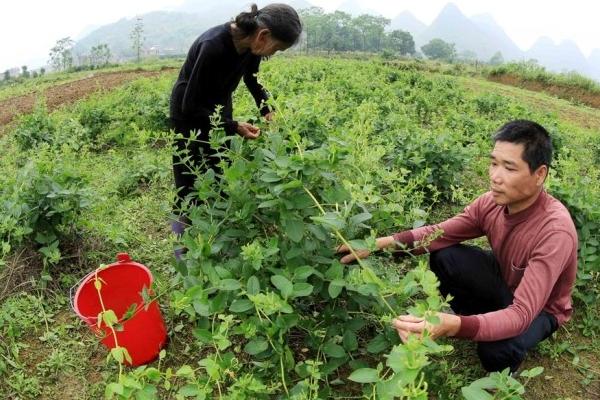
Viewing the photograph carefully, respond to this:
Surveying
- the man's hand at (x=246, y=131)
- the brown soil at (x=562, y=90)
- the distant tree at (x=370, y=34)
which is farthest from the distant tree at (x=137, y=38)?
the man's hand at (x=246, y=131)

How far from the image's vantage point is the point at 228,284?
1.76 meters

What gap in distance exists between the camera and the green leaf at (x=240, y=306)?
5.63ft

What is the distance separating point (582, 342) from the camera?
2908 millimetres

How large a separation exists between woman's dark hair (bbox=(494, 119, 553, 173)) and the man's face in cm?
2

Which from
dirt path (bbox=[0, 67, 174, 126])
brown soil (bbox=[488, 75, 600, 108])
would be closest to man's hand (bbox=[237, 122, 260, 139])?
dirt path (bbox=[0, 67, 174, 126])

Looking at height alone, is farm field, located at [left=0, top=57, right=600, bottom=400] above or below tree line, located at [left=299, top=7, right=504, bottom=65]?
above

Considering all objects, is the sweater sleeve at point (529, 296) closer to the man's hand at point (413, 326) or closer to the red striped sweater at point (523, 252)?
the red striped sweater at point (523, 252)

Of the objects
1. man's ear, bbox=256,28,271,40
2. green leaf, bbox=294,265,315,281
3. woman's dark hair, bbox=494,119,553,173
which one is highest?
man's ear, bbox=256,28,271,40

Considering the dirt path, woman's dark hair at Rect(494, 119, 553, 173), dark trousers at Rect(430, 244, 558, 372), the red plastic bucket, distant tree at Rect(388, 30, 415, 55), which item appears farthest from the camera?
distant tree at Rect(388, 30, 415, 55)

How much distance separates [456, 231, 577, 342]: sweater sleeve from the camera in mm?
1880

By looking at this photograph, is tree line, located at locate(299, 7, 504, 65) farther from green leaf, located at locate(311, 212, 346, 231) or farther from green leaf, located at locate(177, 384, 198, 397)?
green leaf, located at locate(177, 384, 198, 397)

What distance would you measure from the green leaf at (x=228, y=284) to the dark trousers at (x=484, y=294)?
132 centimetres

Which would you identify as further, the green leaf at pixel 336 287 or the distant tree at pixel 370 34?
the distant tree at pixel 370 34

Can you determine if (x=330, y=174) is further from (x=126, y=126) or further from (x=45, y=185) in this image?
(x=126, y=126)
